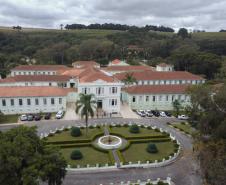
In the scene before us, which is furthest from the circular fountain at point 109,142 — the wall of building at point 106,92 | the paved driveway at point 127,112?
the wall of building at point 106,92

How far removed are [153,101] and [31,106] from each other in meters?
29.9

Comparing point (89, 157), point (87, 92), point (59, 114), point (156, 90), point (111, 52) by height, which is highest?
point (111, 52)

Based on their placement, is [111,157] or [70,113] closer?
[111,157]

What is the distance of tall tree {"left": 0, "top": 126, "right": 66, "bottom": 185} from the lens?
18297 millimetres

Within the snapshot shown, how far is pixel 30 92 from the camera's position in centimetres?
5450

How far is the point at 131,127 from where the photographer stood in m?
43.4

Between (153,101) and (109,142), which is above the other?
(153,101)

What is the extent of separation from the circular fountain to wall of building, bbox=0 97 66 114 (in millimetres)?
19371

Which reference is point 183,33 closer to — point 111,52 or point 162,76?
point 111,52

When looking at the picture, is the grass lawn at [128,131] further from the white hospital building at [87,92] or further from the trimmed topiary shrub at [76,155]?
the white hospital building at [87,92]

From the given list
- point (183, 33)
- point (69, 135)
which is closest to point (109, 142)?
point (69, 135)


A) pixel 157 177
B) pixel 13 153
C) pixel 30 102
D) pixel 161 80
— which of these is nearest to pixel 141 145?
pixel 157 177

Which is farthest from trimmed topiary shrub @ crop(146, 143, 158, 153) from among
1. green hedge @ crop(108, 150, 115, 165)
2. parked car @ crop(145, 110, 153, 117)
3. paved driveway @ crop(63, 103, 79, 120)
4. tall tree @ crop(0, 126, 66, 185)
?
paved driveway @ crop(63, 103, 79, 120)

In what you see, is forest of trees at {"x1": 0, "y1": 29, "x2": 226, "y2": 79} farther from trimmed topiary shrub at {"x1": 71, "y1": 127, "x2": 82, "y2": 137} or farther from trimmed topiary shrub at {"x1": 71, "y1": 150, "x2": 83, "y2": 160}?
trimmed topiary shrub at {"x1": 71, "y1": 150, "x2": 83, "y2": 160}
